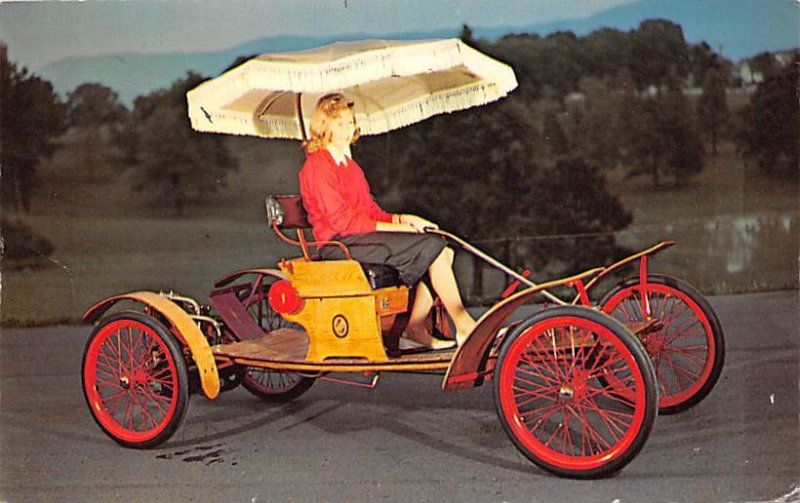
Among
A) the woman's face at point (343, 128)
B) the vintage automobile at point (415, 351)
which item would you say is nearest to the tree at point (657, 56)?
the vintage automobile at point (415, 351)

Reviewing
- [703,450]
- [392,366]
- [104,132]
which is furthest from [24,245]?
[703,450]

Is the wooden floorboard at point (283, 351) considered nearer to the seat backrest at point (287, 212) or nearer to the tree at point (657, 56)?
the seat backrest at point (287, 212)

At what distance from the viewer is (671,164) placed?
31.7 feet

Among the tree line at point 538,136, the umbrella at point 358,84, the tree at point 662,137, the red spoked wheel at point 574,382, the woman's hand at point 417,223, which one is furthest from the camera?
the tree at point 662,137

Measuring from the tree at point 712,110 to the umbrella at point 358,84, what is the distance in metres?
4.86

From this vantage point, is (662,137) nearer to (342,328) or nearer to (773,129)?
(773,129)

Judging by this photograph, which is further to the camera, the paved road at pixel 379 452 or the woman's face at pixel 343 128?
the woman's face at pixel 343 128

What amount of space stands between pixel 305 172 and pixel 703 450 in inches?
81.3

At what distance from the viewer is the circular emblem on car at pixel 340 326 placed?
15.2 ft

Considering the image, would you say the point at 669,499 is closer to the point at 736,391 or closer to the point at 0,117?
the point at 736,391

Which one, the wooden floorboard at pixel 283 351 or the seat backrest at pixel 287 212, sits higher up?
the seat backrest at pixel 287 212

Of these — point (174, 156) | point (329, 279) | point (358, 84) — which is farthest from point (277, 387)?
point (174, 156)

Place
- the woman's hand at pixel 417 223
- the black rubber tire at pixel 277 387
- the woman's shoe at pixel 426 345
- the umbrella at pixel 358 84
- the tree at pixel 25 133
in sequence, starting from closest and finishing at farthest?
1. the umbrella at pixel 358 84
2. the woman's hand at pixel 417 223
3. the woman's shoe at pixel 426 345
4. the black rubber tire at pixel 277 387
5. the tree at pixel 25 133

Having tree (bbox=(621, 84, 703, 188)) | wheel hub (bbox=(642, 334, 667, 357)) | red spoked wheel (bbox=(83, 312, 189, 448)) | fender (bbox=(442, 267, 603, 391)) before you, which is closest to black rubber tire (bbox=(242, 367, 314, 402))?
red spoked wheel (bbox=(83, 312, 189, 448))
